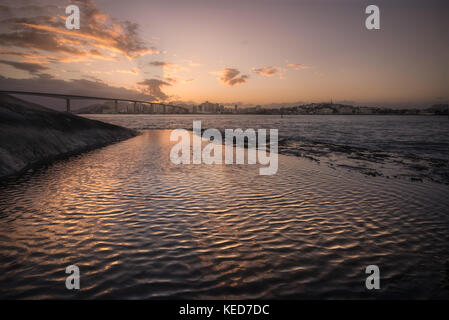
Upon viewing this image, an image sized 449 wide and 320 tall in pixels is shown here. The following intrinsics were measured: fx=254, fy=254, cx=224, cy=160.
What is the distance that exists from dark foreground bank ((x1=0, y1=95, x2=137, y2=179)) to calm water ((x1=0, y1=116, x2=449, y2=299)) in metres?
4.86

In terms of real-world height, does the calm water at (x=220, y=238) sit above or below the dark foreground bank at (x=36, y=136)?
below

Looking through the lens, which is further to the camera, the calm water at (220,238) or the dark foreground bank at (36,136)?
the dark foreground bank at (36,136)

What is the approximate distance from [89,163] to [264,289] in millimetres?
18766

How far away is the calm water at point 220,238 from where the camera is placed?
5668 millimetres

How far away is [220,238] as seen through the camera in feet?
25.9

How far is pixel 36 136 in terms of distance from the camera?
22.8m

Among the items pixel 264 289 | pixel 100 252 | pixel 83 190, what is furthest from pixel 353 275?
pixel 83 190

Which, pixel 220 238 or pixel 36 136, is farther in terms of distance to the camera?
pixel 36 136

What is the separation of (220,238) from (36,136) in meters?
22.9

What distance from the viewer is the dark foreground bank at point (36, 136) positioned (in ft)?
58.4

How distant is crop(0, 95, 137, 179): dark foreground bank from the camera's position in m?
17.8

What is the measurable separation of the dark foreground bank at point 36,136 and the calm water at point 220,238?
4.86 meters

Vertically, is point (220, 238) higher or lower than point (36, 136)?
lower

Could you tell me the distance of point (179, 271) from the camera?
613 centimetres
